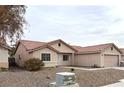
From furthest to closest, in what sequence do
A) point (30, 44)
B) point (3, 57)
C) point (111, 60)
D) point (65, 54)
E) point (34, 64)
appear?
point (111, 60), point (65, 54), point (30, 44), point (34, 64), point (3, 57)

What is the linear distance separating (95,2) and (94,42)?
20151 millimetres

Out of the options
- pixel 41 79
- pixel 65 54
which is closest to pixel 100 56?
pixel 65 54

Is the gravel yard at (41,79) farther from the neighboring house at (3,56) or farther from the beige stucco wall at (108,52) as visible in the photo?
the beige stucco wall at (108,52)

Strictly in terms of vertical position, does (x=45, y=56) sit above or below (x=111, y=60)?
above

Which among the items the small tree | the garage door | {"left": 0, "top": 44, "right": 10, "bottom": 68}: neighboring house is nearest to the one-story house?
the garage door

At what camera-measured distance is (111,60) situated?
2688cm

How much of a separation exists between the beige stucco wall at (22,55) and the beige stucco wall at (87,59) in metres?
6.86

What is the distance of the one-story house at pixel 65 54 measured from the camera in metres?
23.0

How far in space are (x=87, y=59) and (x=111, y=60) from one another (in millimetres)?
2921

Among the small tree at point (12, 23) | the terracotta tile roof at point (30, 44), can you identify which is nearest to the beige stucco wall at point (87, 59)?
the terracotta tile roof at point (30, 44)

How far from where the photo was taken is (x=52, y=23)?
2047 centimetres

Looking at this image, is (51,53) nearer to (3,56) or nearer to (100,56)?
(3,56)
